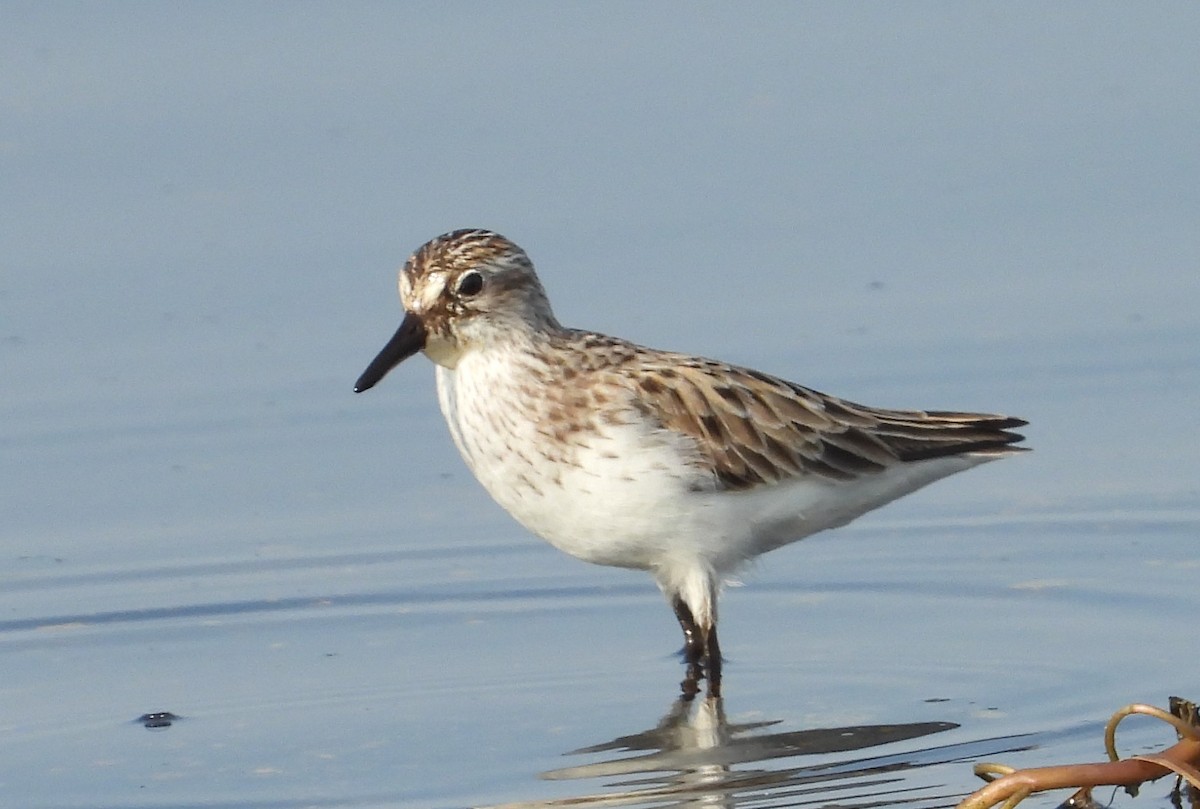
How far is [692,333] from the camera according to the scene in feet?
39.8

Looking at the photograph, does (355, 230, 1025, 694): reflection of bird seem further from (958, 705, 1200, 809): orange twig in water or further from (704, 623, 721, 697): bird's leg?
(958, 705, 1200, 809): orange twig in water

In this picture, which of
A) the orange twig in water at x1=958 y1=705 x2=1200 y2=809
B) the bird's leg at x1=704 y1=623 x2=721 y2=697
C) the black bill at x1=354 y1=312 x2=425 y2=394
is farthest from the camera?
the bird's leg at x1=704 y1=623 x2=721 y2=697

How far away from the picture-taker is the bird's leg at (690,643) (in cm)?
934

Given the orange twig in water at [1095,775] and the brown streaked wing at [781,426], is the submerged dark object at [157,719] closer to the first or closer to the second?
the brown streaked wing at [781,426]

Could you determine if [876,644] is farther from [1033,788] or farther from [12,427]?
[12,427]

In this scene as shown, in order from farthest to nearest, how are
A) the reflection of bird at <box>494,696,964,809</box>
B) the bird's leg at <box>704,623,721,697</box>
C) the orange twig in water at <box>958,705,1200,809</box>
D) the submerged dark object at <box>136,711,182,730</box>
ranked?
the bird's leg at <box>704,623,721,697</box>
the submerged dark object at <box>136,711,182,730</box>
the reflection of bird at <box>494,696,964,809</box>
the orange twig in water at <box>958,705,1200,809</box>

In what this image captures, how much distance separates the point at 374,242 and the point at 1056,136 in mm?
3552

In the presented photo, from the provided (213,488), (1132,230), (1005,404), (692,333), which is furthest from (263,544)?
(1132,230)

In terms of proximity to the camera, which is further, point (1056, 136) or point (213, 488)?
point (1056, 136)

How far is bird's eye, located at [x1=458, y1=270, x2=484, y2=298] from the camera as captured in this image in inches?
363

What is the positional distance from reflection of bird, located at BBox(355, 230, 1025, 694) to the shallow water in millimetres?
370

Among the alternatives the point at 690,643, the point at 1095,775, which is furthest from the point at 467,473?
the point at 1095,775

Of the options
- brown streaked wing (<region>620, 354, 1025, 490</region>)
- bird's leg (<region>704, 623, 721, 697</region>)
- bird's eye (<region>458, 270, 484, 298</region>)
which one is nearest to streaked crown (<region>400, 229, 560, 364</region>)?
bird's eye (<region>458, 270, 484, 298</region>)

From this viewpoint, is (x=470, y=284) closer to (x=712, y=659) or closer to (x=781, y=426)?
(x=781, y=426)
